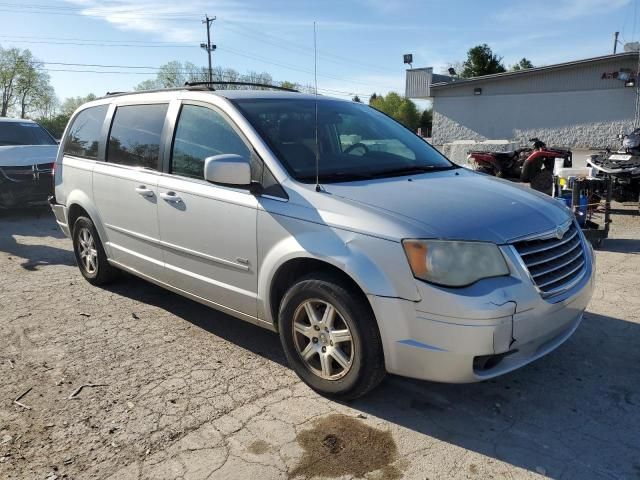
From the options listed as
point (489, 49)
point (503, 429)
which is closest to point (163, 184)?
point (503, 429)

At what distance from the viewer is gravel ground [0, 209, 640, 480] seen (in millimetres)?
2697

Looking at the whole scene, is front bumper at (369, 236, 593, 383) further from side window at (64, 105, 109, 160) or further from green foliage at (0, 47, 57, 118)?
green foliage at (0, 47, 57, 118)

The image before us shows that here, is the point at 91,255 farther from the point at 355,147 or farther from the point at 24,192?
the point at 24,192

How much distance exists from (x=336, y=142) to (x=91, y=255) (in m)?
2.94

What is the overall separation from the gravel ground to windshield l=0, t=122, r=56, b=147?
710 centimetres

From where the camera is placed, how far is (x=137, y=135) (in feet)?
15.1

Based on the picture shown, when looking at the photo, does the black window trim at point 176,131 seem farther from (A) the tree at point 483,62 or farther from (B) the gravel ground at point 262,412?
(A) the tree at point 483,62

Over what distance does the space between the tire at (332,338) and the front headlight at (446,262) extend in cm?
40

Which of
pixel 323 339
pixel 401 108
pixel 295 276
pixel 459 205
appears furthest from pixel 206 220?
pixel 401 108

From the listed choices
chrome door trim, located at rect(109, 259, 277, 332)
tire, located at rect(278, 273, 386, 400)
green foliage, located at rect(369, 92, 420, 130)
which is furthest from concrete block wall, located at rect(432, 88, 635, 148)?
green foliage, located at rect(369, 92, 420, 130)

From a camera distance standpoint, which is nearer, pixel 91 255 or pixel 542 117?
pixel 91 255

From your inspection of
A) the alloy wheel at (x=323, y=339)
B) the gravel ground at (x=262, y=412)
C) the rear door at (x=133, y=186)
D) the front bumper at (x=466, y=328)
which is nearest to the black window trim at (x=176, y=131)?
the rear door at (x=133, y=186)

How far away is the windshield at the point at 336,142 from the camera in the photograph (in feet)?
11.7

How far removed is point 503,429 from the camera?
2969 mm
